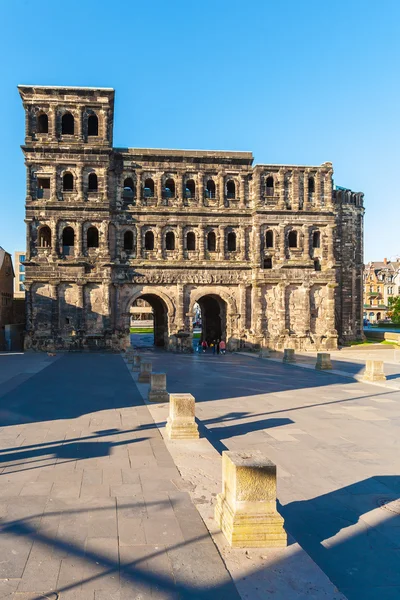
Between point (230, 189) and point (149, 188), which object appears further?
point (230, 189)

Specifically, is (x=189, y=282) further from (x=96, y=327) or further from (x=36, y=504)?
(x=36, y=504)

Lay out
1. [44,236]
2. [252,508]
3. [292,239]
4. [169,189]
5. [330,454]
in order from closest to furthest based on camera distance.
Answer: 1. [252,508]
2. [330,454]
3. [169,189]
4. [44,236]
5. [292,239]

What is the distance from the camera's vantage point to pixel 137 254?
111ft

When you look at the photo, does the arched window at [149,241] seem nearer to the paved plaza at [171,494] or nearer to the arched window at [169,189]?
the arched window at [169,189]

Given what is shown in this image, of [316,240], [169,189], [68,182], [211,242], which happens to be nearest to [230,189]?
[211,242]

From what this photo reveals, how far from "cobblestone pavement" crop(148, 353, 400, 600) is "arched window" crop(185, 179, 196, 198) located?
19.8 m

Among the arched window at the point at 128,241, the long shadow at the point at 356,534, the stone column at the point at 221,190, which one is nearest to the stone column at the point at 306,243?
the stone column at the point at 221,190

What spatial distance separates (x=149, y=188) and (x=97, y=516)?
32.0 m

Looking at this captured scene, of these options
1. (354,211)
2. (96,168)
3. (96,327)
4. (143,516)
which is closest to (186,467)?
(143,516)

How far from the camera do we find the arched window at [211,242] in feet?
118

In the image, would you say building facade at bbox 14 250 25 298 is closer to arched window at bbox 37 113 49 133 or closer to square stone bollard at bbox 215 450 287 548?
arched window at bbox 37 113 49 133

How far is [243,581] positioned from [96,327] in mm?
29204

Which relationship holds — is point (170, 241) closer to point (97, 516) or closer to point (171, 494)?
point (171, 494)

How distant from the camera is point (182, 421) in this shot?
9.86 m
